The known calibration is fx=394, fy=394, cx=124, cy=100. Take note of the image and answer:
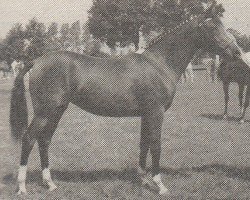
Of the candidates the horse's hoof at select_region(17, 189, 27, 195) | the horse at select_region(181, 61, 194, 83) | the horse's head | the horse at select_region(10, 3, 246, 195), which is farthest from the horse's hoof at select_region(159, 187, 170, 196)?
the horse at select_region(181, 61, 194, 83)

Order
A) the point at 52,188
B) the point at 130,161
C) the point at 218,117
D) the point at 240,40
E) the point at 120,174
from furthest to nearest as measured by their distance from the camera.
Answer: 1. the point at 240,40
2. the point at 218,117
3. the point at 130,161
4. the point at 120,174
5. the point at 52,188

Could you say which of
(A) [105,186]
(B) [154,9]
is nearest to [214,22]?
(A) [105,186]

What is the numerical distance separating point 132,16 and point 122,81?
42629 millimetres

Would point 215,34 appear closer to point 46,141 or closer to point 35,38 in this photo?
point 46,141

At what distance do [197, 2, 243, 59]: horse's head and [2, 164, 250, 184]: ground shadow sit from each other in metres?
2.28

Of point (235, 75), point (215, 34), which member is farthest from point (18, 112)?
point (235, 75)

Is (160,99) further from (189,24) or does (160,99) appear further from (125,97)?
(189,24)

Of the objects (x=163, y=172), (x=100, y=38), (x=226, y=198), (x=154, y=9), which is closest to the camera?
(x=226, y=198)

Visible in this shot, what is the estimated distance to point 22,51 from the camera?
901 inches

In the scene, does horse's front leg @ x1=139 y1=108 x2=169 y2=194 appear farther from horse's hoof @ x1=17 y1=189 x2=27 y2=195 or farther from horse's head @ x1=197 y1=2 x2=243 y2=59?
horse's hoof @ x1=17 y1=189 x2=27 y2=195

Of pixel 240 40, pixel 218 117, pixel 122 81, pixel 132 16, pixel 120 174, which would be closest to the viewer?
pixel 122 81

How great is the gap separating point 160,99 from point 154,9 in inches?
1737

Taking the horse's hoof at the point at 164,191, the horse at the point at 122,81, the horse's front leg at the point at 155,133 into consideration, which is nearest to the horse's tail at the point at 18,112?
the horse at the point at 122,81

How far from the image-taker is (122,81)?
251 inches
